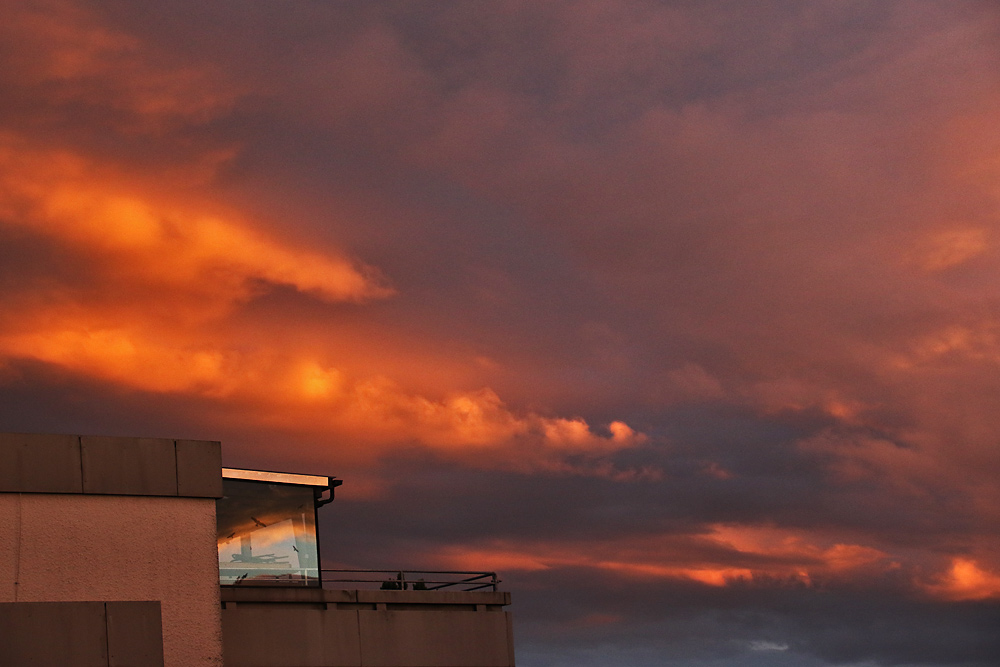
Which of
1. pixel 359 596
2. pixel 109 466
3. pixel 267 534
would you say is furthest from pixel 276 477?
pixel 109 466

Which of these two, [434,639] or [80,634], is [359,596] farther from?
[80,634]

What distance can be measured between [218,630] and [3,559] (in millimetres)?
4394

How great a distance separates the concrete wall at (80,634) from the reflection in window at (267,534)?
6069 millimetres

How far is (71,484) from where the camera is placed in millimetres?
22703

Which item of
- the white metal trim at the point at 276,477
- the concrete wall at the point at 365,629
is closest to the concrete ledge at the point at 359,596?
the concrete wall at the point at 365,629

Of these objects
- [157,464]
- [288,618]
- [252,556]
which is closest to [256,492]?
[252,556]

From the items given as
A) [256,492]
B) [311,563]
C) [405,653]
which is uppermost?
[256,492]

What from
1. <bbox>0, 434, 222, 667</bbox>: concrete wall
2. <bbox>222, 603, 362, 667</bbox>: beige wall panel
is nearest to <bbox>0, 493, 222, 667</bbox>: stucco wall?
<bbox>0, 434, 222, 667</bbox>: concrete wall

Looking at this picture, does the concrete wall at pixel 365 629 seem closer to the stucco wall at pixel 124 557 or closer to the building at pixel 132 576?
the building at pixel 132 576

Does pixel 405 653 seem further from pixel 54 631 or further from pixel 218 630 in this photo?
pixel 54 631

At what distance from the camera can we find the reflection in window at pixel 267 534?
2908 centimetres

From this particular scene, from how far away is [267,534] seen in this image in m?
29.8

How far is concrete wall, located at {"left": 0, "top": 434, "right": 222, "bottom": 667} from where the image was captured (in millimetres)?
22109

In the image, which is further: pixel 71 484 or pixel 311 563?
pixel 311 563
